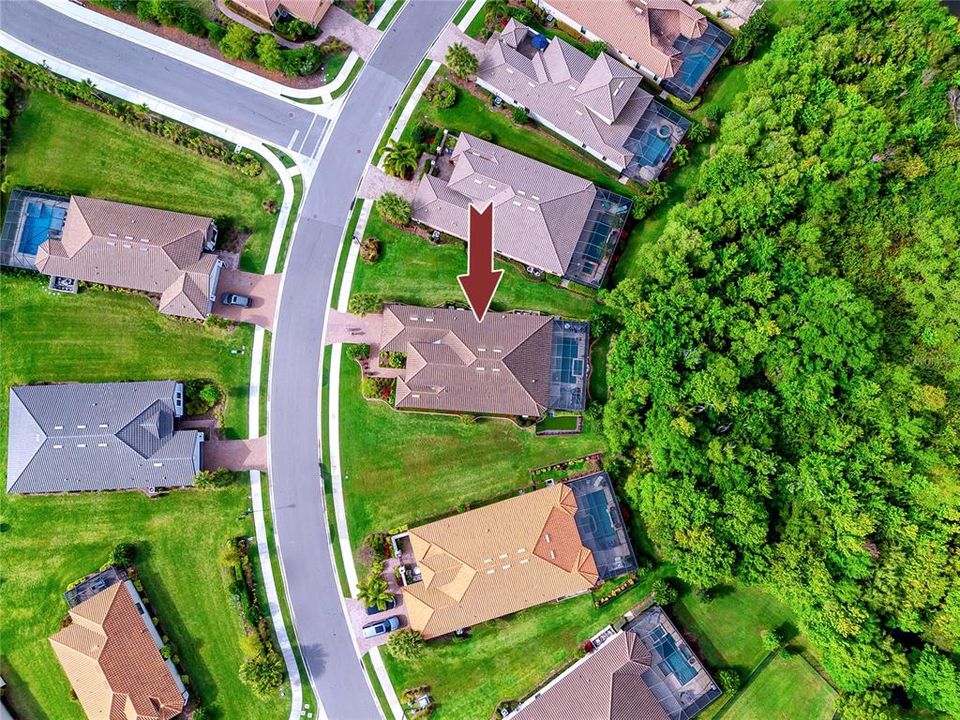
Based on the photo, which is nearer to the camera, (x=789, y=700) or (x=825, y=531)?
(x=825, y=531)

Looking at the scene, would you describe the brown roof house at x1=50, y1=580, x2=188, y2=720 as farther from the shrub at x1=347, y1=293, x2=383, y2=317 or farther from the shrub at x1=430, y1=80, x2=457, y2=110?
the shrub at x1=430, y1=80, x2=457, y2=110

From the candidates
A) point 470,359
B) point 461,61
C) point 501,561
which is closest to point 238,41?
point 461,61

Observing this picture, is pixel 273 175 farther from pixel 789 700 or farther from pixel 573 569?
pixel 789 700

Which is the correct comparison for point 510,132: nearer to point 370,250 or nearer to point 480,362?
point 370,250

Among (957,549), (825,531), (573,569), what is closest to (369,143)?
(573,569)

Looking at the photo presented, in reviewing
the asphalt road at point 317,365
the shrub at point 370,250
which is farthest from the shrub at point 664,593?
the shrub at point 370,250

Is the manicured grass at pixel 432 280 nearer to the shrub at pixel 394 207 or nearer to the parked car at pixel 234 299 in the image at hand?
the shrub at pixel 394 207

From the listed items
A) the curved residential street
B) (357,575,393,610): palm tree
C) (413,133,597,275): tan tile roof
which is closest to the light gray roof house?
the curved residential street
